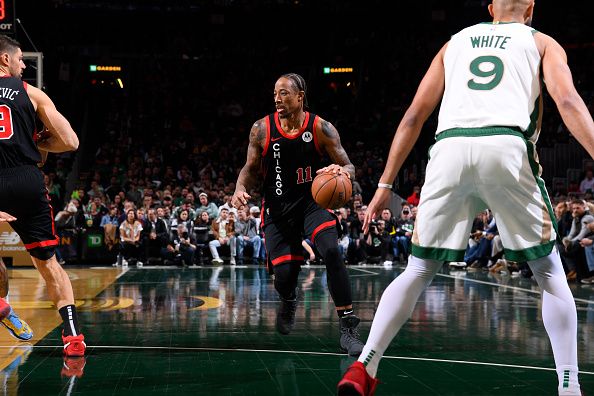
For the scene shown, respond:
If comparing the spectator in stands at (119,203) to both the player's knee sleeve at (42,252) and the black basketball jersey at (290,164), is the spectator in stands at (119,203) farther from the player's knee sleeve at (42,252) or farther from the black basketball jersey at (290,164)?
the player's knee sleeve at (42,252)

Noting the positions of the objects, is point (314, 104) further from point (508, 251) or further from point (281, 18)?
point (508, 251)

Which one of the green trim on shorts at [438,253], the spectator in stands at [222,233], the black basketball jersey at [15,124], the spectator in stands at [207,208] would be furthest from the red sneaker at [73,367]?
the spectator in stands at [207,208]

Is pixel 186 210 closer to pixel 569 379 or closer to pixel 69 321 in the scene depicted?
pixel 69 321

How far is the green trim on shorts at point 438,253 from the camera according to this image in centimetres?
360

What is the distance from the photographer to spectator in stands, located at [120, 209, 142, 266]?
17922mm

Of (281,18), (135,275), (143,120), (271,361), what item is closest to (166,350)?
(271,361)

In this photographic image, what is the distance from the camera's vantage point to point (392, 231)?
1908cm

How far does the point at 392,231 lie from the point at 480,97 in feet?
50.9

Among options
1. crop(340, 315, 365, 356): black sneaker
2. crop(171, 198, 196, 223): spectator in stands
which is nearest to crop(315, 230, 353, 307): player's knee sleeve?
crop(340, 315, 365, 356): black sneaker

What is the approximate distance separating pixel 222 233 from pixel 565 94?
1536 centimetres

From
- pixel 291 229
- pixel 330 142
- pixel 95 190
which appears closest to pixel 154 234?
pixel 95 190

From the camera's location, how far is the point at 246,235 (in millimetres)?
18844

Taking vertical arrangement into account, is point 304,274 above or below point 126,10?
below

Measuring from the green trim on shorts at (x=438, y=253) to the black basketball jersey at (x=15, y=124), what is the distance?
308cm
